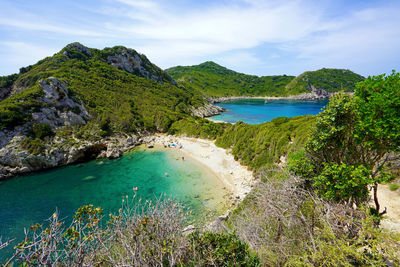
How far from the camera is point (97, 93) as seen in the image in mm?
50312

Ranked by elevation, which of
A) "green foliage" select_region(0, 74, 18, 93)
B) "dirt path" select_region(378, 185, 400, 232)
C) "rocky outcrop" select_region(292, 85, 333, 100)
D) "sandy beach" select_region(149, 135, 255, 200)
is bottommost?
"sandy beach" select_region(149, 135, 255, 200)

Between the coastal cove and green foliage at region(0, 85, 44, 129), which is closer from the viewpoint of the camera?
the coastal cove

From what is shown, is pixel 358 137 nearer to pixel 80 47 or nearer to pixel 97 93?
pixel 97 93

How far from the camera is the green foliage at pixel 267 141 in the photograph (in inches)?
815

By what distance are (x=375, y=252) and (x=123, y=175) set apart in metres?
27.5

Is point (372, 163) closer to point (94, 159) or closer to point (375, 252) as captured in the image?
point (375, 252)

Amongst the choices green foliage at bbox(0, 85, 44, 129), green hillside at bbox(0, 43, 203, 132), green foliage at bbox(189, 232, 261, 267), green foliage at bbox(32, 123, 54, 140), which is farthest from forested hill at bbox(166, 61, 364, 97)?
green foliage at bbox(189, 232, 261, 267)

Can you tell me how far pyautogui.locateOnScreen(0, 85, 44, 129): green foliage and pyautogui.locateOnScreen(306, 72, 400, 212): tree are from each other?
42736 mm

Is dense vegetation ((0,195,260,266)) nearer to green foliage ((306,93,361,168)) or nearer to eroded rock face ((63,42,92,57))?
green foliage ((306,93,361,168))

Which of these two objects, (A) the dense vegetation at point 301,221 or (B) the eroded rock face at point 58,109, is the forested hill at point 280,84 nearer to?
(B) the eroded rock face at point 58,109

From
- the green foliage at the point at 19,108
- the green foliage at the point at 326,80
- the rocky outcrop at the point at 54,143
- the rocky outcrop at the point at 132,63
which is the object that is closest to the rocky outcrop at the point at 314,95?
the green foliage at the point at 326,80

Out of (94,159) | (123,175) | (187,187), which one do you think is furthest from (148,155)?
(187,187)

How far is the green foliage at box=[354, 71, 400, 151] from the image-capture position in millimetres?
5473

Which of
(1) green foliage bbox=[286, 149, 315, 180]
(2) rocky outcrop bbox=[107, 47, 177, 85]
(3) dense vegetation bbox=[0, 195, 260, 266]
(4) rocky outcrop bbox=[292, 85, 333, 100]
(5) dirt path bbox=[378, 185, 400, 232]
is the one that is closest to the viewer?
(3) dense vegetation bbox=[0, 195, 260, 266]
